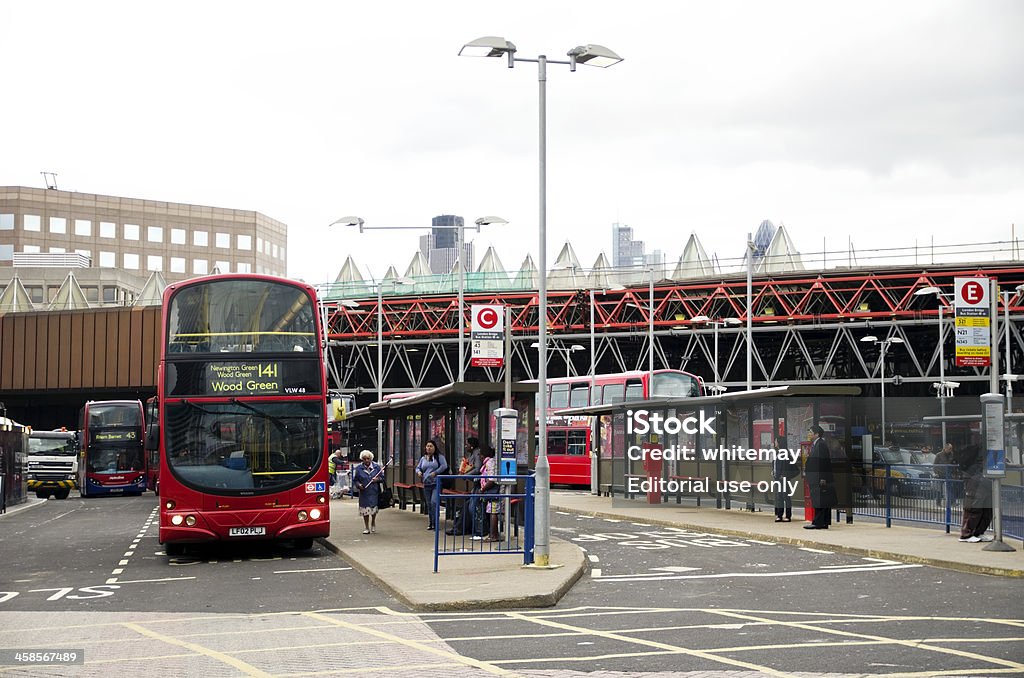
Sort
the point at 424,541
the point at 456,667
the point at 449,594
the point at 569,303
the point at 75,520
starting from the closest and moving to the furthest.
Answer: the point at 456,667 → the point at 449,594 → the point at 424,541 → the point at 75,520 → the point at 569,303

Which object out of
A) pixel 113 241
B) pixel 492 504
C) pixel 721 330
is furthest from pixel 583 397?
pixel 113 241

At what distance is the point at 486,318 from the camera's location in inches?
1001

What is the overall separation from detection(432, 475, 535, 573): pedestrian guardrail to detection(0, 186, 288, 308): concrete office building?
74.0m

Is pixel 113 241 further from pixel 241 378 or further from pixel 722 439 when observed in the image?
pixel 241 378

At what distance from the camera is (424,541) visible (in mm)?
21094

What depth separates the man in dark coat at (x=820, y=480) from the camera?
854 inches

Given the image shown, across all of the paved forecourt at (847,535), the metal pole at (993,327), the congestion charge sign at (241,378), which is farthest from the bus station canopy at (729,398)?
the congestion charge sign at (241,378)

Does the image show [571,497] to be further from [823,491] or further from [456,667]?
[456,667]

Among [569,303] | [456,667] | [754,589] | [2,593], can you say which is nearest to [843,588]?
[754,589]

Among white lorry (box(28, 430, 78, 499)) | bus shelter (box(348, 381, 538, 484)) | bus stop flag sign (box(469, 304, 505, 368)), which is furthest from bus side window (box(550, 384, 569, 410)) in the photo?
white lorry (box(28, 430, 78, 499))

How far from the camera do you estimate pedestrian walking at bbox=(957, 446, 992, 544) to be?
18719 millimetres

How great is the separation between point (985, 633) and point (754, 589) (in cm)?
401

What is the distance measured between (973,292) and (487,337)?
369 inches

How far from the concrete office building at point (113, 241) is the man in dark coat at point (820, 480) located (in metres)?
74.2
